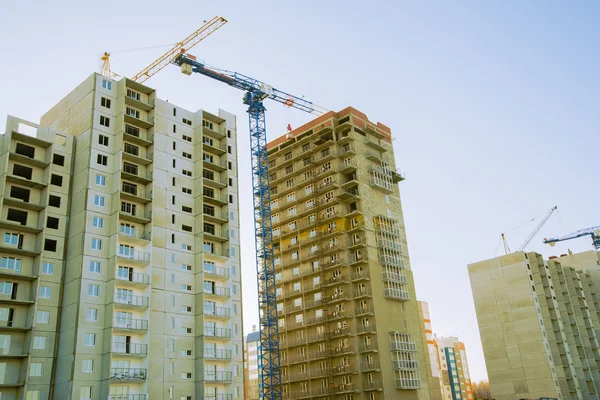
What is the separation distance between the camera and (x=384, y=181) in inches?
3701

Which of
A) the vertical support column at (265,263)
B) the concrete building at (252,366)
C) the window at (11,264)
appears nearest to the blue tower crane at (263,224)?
the vertical support column at (265,263)

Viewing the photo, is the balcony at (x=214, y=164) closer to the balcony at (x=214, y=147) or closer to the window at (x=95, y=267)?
the balcony at (x=214, y=147)

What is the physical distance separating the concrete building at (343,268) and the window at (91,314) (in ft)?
122

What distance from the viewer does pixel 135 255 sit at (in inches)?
2478

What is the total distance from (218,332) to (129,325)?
11163 mm

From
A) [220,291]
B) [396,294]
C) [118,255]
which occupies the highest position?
[118,255]

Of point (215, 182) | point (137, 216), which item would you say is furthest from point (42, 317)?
point (215, 182)

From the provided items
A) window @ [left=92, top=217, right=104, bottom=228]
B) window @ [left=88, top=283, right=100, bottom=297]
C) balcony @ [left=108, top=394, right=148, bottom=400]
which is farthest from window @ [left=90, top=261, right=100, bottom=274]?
balcony @ [left=108, top=394, right=148, bottom=400]

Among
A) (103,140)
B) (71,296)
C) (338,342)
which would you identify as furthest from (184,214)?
(338,342)

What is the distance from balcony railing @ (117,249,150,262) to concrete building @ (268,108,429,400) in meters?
32.1

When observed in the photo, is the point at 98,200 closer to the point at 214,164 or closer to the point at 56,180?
the point at 56,180

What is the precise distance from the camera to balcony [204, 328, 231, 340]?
65250 mm

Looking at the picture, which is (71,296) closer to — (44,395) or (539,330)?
→ (44,395)

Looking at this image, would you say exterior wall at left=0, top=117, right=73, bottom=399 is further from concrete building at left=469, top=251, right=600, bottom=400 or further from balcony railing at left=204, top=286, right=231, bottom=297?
concrete building at left=469, top=251, right=600, bottom=400
